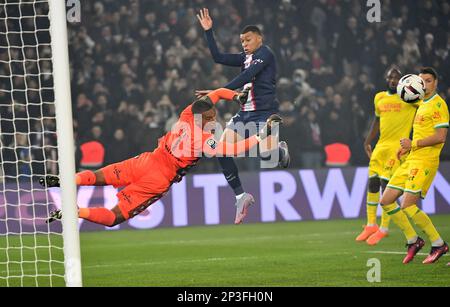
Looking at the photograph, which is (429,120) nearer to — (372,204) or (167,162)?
(372,204)

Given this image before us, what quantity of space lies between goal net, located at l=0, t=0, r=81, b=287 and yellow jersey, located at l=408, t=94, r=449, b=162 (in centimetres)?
401

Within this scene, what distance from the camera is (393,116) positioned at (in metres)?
12.2

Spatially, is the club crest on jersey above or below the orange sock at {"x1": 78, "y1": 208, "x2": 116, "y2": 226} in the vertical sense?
above

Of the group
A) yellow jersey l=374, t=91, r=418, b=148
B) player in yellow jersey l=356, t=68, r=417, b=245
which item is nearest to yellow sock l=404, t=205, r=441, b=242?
player in yellow jersey l=356, t=68, r=417, b=245

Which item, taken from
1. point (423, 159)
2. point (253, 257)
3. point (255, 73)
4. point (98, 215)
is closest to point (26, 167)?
point (253, 257)

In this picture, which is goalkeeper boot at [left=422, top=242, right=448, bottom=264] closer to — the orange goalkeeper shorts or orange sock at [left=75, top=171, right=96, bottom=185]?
the orange goalkeeper shorts

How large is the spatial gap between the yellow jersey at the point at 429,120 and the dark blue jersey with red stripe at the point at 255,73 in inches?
69.2

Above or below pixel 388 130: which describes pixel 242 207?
below

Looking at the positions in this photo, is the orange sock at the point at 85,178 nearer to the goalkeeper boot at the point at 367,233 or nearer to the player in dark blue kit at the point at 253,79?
the player in dark blue kit at the point at 253,79

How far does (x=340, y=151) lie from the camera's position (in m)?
16.0

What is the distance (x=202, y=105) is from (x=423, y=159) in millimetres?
2871

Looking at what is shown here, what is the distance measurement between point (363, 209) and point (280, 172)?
1540 mm

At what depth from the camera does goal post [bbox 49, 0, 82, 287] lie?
7383 millimetres

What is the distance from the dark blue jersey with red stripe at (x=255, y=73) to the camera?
913 cm
